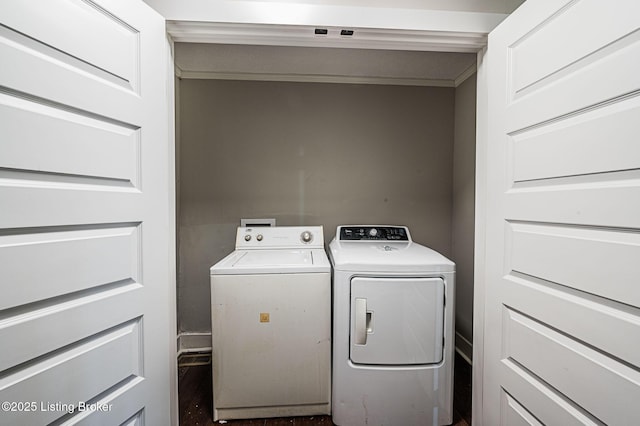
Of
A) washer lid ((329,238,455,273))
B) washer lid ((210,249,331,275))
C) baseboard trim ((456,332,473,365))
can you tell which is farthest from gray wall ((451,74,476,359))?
washer lid ((210,249,331,275))

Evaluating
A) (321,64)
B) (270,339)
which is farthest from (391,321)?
(321,64)

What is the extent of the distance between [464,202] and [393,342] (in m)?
1.33

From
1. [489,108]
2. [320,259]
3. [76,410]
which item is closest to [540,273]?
[489,108]

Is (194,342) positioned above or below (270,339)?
below

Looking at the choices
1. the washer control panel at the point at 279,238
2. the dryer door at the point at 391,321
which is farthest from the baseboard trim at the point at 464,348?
the washer control panel at the point at 279,238

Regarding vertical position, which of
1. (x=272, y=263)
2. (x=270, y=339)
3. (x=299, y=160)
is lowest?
(x=270, y=339)

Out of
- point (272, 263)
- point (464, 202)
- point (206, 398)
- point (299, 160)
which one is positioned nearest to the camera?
point (272, 263)

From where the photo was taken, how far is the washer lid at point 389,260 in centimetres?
145

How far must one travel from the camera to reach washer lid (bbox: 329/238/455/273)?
4.76ft

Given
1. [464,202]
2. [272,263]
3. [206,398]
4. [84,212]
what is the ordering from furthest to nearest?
[464,202]
[206,398]
[272,263]
[84,212]

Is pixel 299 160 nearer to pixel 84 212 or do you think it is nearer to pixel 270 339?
pixel 270 339

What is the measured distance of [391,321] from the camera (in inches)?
56.7

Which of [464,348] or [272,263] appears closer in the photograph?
[272,263]

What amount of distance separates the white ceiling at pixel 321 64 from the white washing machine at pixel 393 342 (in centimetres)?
149
